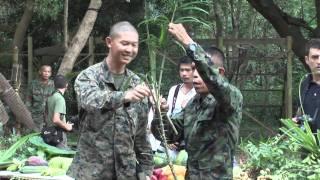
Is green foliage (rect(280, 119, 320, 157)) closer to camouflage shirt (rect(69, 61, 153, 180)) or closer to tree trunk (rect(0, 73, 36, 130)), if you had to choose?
camouflage shirt (rect(69, 61, 153, 180))

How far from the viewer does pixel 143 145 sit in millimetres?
3973

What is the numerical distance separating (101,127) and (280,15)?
34.5 ft

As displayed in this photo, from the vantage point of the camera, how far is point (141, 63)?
1303 centimetres

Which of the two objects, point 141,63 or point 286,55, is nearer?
point 286,55

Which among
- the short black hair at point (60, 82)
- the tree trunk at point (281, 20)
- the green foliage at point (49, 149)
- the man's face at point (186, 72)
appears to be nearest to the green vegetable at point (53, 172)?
the green foliage at point (49, 149)

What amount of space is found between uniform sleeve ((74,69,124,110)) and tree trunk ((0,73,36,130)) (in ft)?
21.1

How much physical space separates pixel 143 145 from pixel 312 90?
65.2 inches

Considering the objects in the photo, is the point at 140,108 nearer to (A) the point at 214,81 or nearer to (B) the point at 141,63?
(A) the point at 214,81

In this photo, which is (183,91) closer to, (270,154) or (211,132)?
(270,154)

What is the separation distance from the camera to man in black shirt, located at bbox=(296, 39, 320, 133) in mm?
4680

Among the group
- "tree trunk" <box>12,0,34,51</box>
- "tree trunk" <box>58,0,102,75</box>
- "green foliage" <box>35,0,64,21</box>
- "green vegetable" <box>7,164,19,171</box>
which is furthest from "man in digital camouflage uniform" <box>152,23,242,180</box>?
"tree trunk" <box>12,0,34,51</box>

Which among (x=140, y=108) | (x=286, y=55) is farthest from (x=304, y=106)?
(x=286, y=55)

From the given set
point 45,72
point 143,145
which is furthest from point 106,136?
point 45,72

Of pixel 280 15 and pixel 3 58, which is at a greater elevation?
pixel 280 15
